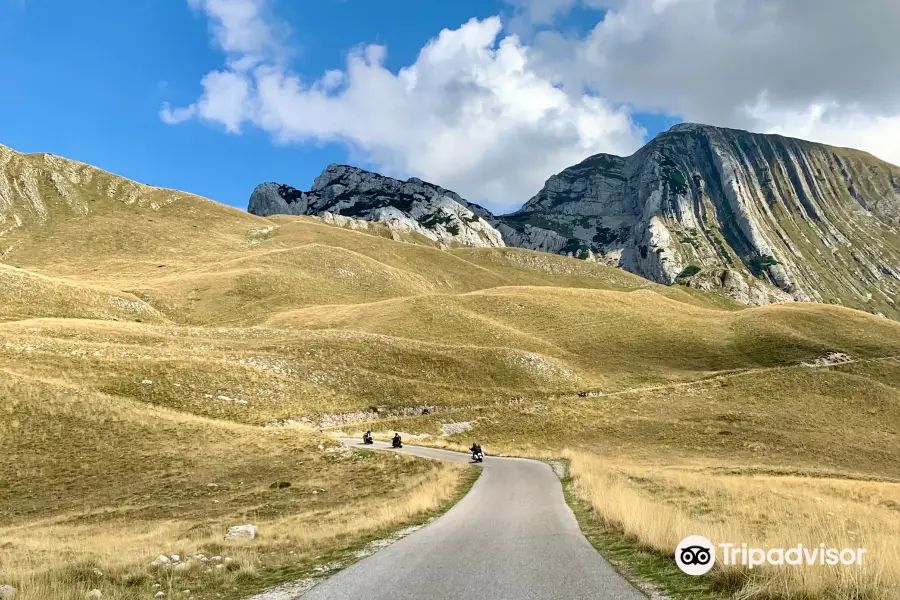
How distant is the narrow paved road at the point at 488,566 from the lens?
7.72 m

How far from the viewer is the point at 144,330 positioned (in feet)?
210

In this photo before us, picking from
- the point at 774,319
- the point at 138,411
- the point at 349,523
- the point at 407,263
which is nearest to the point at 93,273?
the point at 407,263

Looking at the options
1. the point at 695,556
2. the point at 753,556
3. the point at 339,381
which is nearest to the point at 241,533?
the point at 695,556

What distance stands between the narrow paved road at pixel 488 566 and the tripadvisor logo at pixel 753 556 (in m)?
1.38

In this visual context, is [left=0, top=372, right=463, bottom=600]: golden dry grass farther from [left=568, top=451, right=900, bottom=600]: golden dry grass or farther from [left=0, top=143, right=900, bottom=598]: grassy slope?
[left=568, top=451, right=900, bottom=600]: golden dry grass

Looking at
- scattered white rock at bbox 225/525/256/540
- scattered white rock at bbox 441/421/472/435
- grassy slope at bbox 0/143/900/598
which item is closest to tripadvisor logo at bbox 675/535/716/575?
grassy slope at bbox 0/143/900/598

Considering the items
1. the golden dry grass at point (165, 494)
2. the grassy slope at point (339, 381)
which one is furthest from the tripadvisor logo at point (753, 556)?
the grassy slope at point (339, 381)

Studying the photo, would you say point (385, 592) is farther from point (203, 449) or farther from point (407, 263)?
point (407, 263)

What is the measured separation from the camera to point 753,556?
8.22 m

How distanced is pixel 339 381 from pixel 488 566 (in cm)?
→ 4978

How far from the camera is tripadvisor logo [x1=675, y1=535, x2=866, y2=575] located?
7.59 m

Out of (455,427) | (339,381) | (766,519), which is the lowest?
(455,427)

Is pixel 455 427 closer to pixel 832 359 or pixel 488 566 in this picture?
pixel 488 566

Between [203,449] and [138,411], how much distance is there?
7.99m
